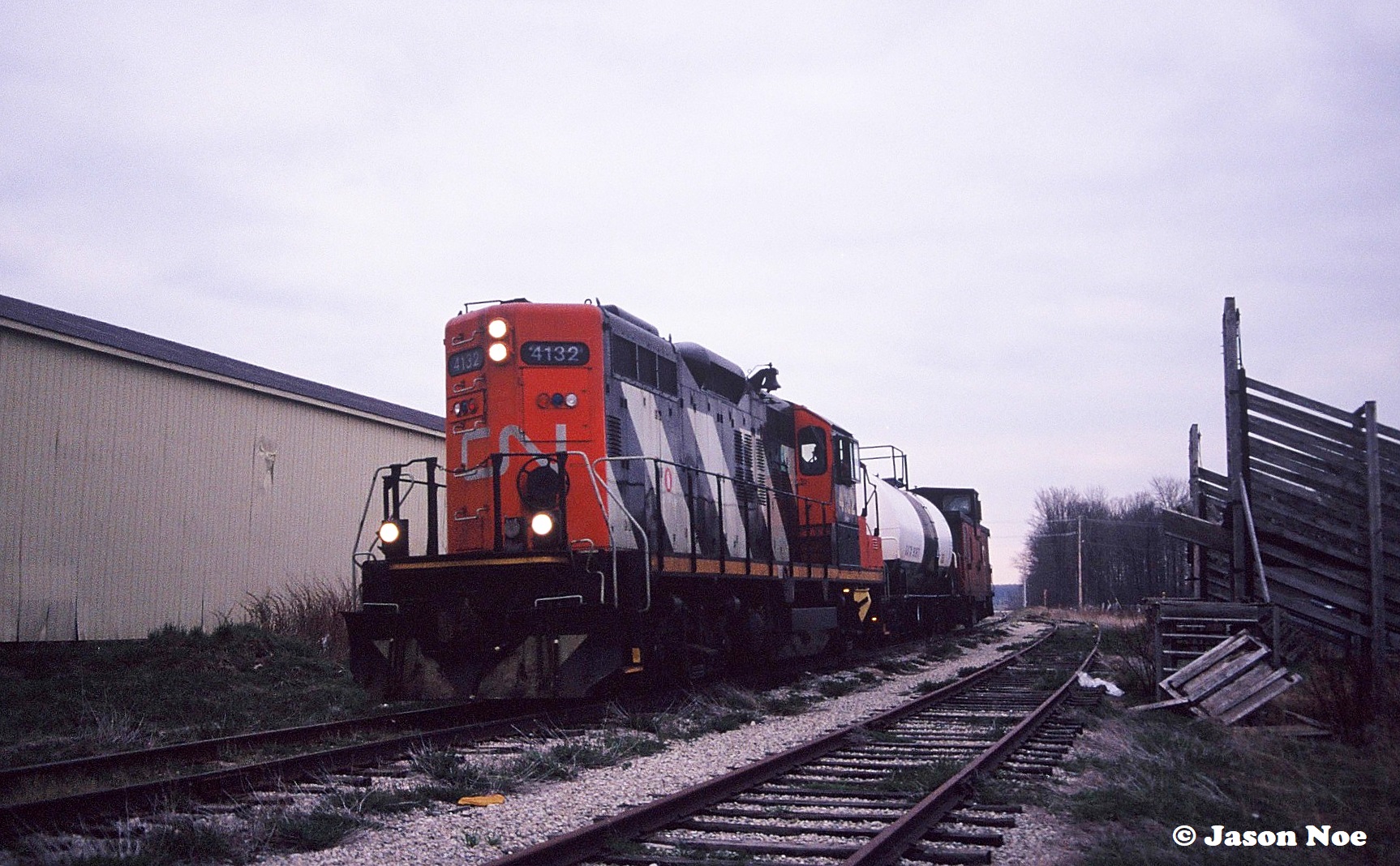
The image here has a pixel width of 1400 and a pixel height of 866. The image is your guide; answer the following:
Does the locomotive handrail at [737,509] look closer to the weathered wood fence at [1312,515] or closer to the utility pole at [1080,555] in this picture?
the weathered wood fence at [1312,515]

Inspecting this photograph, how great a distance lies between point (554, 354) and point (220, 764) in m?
4.59

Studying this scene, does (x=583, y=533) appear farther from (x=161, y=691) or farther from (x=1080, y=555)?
(x=1080, y=555)

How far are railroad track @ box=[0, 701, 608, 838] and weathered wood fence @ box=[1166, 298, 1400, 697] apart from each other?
6898 mm

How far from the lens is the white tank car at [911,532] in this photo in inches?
770

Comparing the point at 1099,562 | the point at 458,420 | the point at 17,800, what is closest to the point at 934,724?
the point at 458,420

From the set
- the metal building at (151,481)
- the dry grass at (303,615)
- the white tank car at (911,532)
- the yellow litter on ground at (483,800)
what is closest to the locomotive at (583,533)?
the yellow litter on ground at (483,800)

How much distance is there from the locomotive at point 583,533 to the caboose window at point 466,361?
0.6 inches

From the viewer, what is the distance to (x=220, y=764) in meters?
7.43

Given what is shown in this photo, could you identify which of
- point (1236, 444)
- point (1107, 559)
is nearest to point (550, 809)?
point (1236, 444)

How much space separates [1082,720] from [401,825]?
6153 millimetres

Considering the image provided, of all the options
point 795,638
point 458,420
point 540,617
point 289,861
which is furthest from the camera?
point 795,638

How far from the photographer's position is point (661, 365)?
38.2ft

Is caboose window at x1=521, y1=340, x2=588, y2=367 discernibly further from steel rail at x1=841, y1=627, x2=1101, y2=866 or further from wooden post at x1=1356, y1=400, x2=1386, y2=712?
wooden post at x1=1356, y1=400, x2=1386, y2=712

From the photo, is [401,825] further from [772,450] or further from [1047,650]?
[1047,650]
